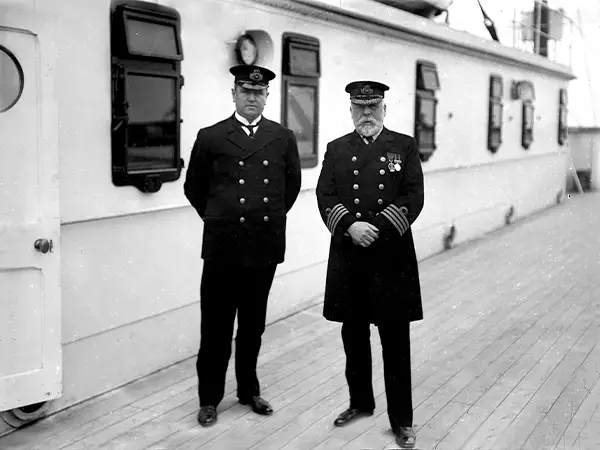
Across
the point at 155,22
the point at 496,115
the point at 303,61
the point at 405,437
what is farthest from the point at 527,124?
the point at 405,437

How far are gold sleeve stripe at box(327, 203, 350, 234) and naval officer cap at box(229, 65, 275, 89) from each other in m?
0.75

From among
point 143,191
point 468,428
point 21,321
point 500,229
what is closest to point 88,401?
point 21,321

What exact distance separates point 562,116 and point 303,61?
37.1 ft

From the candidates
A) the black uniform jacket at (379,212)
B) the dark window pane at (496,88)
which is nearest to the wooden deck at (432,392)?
the black uniform jacket at (379,212)

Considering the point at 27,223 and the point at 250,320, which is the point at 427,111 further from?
the point at 27,223

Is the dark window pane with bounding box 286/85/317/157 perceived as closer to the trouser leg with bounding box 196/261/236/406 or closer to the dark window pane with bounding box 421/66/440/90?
the trouser leg with bounding box 196/261/236/406

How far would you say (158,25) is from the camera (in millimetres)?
5109

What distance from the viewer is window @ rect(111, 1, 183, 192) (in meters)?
4.84

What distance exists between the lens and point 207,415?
14.5 ft

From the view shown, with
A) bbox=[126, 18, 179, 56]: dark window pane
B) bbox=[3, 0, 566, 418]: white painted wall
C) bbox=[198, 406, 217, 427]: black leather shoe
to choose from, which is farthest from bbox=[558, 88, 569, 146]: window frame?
bbox=[198, 406, 217, 427]: black leather shoe

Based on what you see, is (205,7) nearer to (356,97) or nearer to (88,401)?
(356,97)

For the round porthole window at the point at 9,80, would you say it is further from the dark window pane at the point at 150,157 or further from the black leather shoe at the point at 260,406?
the black leather shoe at the point at 260,406

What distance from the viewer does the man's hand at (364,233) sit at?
4.00 meters

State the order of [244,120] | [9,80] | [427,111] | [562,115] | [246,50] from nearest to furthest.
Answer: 1. [9,80]
2. [244,120]
3. [246,50]
4. [427,111]
5. [562,115]
